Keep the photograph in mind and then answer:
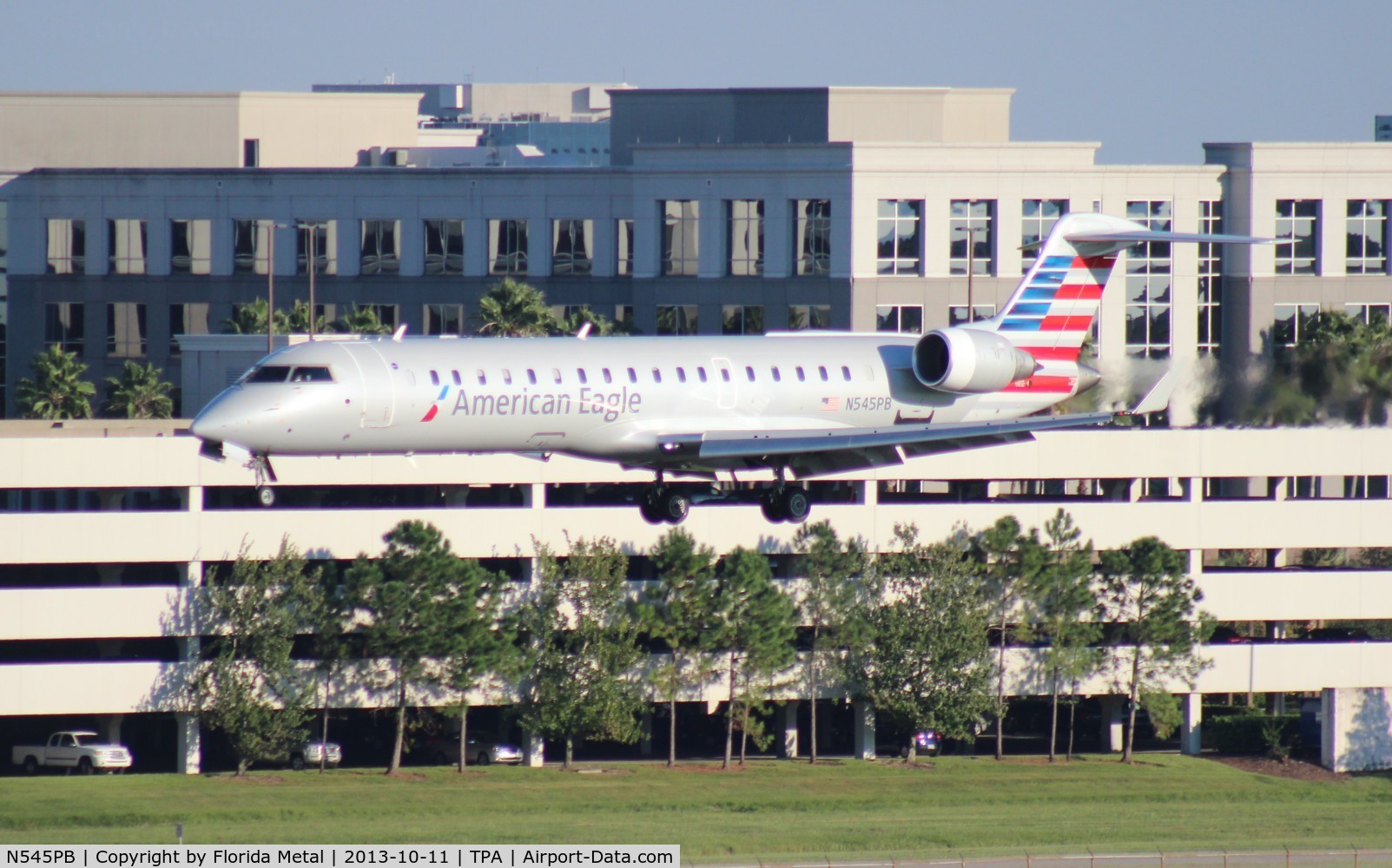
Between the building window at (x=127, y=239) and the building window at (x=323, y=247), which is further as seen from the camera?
the building window at (x=127, y=239)

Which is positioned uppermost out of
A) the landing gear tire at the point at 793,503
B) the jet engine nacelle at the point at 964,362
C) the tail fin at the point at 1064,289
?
the tail fin at the point at 1064,289

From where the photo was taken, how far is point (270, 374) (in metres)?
43.7

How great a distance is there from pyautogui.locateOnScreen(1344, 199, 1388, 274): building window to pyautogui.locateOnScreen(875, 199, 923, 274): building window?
2408 centimetres

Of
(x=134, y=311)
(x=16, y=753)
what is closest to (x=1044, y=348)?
(x=16, y=753)

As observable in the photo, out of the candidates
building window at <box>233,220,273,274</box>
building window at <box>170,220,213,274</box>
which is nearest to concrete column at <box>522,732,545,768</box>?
building window at <box>233,220,273,274</box>

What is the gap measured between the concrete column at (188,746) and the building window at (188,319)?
43305 millimetres

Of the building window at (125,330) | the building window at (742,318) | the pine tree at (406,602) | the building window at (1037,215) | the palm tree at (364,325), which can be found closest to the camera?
the pine tree at (406,602)

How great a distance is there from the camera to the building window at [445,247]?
124 m

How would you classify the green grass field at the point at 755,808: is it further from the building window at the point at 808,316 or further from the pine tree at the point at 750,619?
the building window at the point at 808,316

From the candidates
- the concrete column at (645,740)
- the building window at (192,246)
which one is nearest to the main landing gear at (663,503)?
the concrete column at (645,740)

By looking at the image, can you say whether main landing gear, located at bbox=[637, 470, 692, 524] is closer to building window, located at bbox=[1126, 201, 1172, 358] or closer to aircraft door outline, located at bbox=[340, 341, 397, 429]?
aircraft door outline, located at bbox=[340, 341, 397, 429]

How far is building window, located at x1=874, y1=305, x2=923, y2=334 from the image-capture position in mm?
115625
